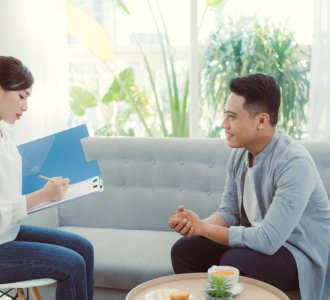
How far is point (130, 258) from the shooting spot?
2.07 meters

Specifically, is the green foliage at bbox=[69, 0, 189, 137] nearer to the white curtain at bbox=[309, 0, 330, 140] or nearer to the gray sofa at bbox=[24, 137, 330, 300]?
the white curtain at bbox=[309, 0, 330, 140]

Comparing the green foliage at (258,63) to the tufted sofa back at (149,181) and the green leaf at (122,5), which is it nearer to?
the green leaf at (122,5)

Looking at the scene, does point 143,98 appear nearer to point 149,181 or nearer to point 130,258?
point 149,181

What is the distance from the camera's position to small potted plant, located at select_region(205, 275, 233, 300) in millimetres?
1312

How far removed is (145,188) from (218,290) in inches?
48.1

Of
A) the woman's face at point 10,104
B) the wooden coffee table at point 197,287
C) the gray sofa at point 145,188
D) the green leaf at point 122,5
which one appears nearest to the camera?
the wooden coffee table at point 197,287

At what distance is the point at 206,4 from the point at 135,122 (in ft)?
3.74

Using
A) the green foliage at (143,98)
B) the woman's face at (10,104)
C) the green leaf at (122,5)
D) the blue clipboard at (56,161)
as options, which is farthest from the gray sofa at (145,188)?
the green leaf at (122,5)

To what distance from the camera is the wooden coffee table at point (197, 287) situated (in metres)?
1.42

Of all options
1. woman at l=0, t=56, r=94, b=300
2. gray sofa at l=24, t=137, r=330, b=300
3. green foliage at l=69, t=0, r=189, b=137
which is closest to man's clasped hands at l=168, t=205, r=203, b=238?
woman at l=0, t=56, r=94, b=300

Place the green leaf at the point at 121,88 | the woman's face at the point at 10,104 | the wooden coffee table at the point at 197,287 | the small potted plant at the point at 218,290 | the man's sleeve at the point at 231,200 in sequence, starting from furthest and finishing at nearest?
the green leaf at the point at 121,88, the man's sleeve at the point at 231,200, the woman's face at the point at 10,104, the wooden coffee table at the point at 197,287, the small potted plant at the point at 218,290

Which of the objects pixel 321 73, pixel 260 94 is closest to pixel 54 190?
pixel 260 94

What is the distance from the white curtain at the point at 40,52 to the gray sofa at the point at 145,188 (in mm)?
1053

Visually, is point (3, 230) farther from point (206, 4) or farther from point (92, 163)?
point (206, 4)
